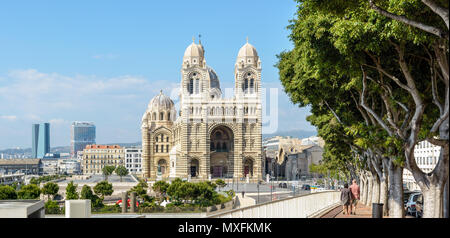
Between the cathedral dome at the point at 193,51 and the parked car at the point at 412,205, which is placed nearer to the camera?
the parked car at the point at 412,205

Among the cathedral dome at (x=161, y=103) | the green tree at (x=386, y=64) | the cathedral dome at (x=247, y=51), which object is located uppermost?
the cathedral dome at (x=247, y=51)

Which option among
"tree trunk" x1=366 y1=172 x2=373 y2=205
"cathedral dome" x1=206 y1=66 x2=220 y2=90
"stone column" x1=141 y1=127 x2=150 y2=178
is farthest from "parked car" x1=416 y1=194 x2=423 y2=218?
"stone column" x1=141 y1=127 x2=150 y2=178

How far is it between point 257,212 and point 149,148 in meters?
101

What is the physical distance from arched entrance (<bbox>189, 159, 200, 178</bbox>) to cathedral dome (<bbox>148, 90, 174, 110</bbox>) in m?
21.9

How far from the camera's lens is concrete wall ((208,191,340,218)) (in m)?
12.0

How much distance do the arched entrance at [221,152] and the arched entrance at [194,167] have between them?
319 cm

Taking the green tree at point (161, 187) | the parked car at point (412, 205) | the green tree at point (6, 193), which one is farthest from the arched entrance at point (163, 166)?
the parked car at point (412, 205)

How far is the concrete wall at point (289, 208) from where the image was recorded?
12.0 meters

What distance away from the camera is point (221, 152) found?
3996 inches

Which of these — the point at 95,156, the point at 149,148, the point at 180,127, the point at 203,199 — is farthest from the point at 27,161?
the point at 203,199

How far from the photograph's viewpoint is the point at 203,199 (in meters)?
58.2

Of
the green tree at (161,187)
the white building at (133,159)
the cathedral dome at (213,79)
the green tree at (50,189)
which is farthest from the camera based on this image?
the white building at (133,159)

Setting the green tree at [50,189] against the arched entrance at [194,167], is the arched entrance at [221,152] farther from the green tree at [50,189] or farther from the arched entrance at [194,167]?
the green tree at [50,189]
